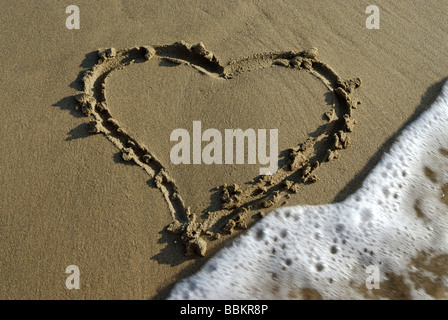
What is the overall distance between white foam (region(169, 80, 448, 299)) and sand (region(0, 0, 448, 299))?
99 mm

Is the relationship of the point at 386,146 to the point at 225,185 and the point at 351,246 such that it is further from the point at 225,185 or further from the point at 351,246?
the point at 225,185

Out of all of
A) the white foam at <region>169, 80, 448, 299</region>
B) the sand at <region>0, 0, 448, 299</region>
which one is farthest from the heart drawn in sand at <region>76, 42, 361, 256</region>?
the white foam at <region>169, 80, 448, 299</region>

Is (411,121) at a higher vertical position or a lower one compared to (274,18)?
lower

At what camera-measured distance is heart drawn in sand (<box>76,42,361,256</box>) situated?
2.45 m

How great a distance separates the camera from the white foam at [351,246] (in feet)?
7.67

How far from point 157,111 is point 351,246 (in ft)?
5.13

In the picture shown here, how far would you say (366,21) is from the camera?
3.24m

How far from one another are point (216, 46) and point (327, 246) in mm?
1659

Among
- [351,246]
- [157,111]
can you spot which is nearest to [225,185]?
[157,111]

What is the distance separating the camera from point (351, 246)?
8.18 ft

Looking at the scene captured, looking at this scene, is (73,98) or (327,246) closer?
(327,246)

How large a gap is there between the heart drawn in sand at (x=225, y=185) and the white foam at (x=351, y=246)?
0.51ft
